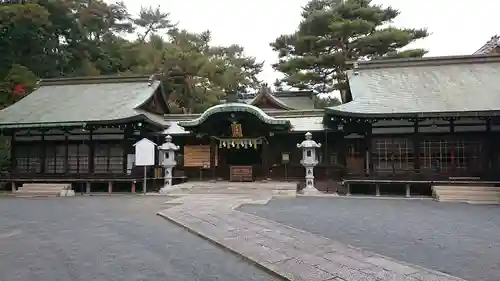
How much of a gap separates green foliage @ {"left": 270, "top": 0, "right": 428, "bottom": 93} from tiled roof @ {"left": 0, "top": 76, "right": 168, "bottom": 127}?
41.8 ft

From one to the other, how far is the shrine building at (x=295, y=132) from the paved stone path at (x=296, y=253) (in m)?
7.59

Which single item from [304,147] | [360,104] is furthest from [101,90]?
[360,104]

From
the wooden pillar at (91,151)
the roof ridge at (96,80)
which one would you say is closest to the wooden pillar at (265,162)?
the roof ridge at (96,80)

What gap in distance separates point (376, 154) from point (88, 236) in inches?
444

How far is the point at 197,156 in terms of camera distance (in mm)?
17781

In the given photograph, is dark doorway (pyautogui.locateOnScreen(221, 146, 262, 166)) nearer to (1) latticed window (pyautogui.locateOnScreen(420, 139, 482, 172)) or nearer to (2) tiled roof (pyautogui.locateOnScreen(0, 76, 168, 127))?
(2) tiled roof (pyautogui.locateOnScreen(0, 76, 168, 127))

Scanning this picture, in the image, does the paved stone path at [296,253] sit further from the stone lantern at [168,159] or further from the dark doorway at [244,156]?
the dark doorway at [244,156]

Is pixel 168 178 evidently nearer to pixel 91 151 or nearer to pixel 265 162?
pixel 91 151

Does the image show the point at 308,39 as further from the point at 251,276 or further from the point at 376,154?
the point at 251,276

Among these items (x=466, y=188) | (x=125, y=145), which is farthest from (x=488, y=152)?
(x=125, y=145)

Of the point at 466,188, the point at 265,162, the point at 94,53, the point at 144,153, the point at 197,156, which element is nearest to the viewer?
the point at 466,188

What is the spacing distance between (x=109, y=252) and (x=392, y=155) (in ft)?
38.8

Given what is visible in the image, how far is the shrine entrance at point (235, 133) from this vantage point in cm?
1567

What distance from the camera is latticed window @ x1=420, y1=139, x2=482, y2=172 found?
13617 millimetres
